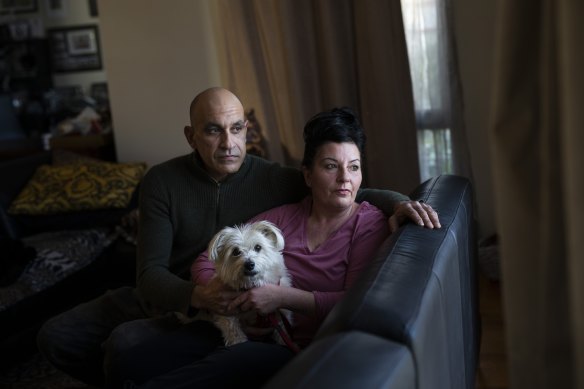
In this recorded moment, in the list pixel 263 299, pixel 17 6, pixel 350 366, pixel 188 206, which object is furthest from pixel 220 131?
pixel 17 6

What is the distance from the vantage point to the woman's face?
1898mm

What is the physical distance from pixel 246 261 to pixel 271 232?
127 mm

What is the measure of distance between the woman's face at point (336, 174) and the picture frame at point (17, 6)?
15.1 feet

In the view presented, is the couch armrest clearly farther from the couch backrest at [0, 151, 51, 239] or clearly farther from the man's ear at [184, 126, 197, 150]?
the couch backrest at [0, 151, 51, 239]

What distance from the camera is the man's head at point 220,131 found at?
83.6 inches

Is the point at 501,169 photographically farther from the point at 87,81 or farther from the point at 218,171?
the point at 87,81

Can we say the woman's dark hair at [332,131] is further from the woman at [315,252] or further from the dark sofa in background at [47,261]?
the dark sofa in background at [47,261]

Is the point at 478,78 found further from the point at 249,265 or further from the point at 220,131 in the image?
the point at 249,265

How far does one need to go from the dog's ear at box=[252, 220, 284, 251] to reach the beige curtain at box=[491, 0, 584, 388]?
3.17ft

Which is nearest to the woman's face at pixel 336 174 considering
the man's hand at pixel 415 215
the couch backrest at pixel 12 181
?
the man's hand at pixel 415 215

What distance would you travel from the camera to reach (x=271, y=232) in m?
1.87

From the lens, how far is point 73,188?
12.0 feet

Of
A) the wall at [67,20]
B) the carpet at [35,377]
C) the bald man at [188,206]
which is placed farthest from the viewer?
the wall at [67,20]

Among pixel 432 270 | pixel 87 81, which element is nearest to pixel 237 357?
pixel 432 270
